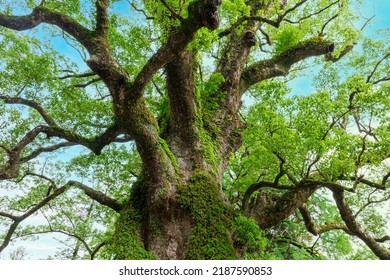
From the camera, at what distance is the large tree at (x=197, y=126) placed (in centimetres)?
533

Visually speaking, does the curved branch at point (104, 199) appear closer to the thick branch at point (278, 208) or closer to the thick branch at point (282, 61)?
the thick branch at point (278, 208)

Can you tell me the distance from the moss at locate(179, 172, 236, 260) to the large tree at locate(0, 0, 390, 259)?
0.06 feet

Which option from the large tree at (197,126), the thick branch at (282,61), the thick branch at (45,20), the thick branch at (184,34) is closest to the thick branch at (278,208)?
the large tree at (197,126)

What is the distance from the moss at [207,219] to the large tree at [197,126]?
19 mm

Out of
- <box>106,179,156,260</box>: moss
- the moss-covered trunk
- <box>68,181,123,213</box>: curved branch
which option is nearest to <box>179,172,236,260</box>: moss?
the moss-covered trunk

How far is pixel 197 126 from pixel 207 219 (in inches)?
71.4

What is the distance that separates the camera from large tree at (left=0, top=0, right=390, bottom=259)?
533 centimetres

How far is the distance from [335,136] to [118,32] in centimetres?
542

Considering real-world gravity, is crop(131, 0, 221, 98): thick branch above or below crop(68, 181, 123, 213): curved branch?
above

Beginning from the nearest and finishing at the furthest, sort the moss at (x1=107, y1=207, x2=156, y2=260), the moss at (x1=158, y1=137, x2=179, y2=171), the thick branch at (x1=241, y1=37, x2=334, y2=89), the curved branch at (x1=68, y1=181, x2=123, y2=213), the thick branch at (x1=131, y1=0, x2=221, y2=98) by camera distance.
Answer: the thick branch at (x1=131, y1=0, x2=221, y2=98) → the moss at (x1=107, y1=207, x2=156, y2=260) → the moss at (x1=158, y1=137, x2=179, y2=171) → the curved branch at (x1=68, y1=181, x2=123, y2=213) → the thick branch at (x1=241, y1=37, x2=334, y2=89)

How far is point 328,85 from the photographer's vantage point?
22.9 ft

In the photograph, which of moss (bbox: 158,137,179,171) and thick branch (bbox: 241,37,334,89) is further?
thick branch (bbox: 241,37,334,89)

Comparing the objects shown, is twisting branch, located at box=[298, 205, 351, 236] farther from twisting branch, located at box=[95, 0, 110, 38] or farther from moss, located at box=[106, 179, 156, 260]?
twisting branch, located at box=[95, 0, 110, 38]

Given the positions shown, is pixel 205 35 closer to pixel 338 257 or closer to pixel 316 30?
pixel 316 30
